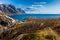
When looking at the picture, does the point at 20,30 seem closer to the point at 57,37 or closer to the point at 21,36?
the point at 21,36

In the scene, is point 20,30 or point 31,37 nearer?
point 31,37

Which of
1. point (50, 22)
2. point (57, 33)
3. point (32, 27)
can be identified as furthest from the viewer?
point (50, 22)

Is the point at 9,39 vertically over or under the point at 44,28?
under

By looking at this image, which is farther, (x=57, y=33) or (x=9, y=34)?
(x=9, y=34)

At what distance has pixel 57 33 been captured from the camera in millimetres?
9906

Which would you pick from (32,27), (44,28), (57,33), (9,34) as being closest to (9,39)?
(9,34)

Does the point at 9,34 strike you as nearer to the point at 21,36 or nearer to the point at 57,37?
the point at 21,36

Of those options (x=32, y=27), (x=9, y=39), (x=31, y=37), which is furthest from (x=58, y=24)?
(x=9, y=39)

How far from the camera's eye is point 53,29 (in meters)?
10.4

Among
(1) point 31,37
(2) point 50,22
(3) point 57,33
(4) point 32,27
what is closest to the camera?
(1) point 31,37

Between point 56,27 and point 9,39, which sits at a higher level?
point 56,27

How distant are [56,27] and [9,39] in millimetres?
2955

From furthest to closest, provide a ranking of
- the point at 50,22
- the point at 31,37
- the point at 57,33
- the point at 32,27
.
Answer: the point at 50,22, the point at 32,27, the point at 57,33, the point at 31,37

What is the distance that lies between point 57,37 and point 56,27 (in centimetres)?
134
